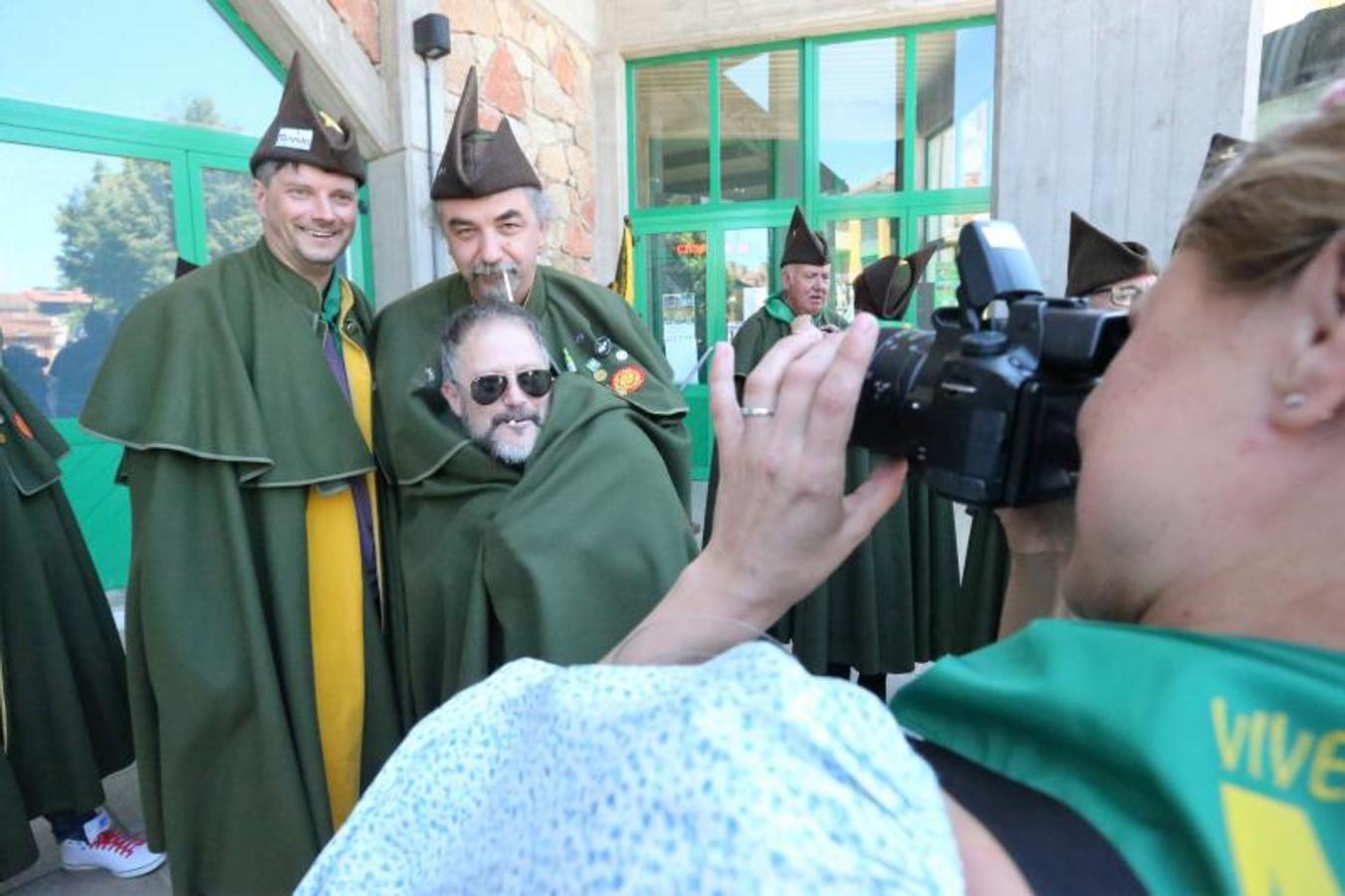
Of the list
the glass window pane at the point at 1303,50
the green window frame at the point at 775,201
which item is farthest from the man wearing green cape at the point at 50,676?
the glass window pane at the point at 1303,50

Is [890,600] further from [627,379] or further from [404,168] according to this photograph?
[404,168]

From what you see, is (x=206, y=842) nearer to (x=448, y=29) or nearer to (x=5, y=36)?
(x=5, y=36)

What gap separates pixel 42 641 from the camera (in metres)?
2.45

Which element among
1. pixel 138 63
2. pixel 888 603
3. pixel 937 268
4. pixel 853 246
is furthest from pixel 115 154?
pixel 937 268

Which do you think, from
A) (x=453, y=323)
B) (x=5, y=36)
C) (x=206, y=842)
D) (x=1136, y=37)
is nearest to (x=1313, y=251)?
(x=453, y=323)

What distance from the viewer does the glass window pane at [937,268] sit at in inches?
288

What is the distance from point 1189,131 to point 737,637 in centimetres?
258

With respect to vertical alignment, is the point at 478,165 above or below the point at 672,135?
below

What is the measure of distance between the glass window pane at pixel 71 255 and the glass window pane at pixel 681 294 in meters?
4.36

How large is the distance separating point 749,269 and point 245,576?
6245 millimetres

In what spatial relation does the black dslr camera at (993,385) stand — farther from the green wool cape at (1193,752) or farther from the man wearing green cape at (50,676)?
the man wearing green cape at (50,676)

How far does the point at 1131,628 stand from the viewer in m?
0.53

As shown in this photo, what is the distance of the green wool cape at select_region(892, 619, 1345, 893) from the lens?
0.41 m

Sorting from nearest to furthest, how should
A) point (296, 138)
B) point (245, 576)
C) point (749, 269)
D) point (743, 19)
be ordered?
point (245, 576), point (296, 138), point (743, 19), point (749, 269)
